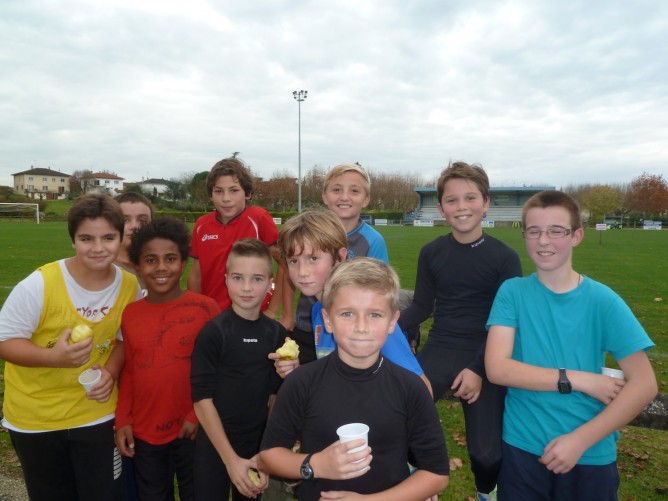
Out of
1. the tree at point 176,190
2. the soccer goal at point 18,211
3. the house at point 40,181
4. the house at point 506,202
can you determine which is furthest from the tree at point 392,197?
the house at point 40,181

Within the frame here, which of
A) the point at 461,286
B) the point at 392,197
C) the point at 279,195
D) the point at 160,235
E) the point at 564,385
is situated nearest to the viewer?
the point at 564,385

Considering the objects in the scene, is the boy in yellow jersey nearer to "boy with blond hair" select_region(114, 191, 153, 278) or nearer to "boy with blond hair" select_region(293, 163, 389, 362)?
"boy with blond hair" select_region(114, 191, 153, 278)

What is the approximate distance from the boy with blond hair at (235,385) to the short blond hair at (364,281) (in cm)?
81

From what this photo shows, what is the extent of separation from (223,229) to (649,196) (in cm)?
9838

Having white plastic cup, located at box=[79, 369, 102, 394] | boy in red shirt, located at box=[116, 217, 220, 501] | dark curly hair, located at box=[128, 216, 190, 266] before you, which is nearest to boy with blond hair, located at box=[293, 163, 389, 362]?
boy in red shirt, located at box=[116, 217, 220, 501]

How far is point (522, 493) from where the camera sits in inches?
103

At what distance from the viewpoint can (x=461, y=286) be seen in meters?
3.51

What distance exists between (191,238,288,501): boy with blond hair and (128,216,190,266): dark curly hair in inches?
22.7

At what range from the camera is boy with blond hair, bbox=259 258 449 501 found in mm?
2053

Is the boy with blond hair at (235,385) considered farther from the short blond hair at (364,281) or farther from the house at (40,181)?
the house at (40,181)

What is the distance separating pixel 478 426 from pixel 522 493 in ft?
1.54

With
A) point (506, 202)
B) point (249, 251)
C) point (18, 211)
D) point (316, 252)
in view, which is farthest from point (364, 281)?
point (506, 202)

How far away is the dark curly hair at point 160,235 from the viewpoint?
3242mm

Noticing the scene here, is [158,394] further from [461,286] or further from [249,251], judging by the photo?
[461,286]
